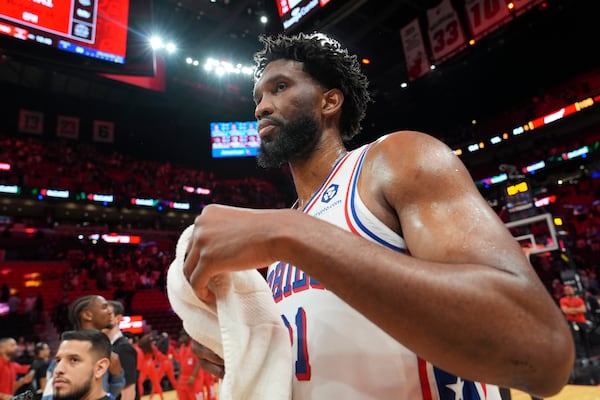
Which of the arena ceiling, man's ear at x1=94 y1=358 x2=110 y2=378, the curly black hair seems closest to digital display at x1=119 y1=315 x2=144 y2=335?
the arena ceiling

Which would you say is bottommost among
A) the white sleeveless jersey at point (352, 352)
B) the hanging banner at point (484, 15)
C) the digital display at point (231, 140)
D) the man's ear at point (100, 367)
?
the man's ear at point (100, 367)

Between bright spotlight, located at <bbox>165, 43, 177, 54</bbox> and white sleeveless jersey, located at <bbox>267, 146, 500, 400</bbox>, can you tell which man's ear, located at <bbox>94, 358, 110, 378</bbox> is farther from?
bright spotlight, located at <bbox>165, 43, 177, 54</bbox>

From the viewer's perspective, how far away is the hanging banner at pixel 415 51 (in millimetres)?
11359

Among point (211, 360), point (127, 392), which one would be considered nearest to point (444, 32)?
point (127, 392)

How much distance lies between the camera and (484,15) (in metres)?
9.91

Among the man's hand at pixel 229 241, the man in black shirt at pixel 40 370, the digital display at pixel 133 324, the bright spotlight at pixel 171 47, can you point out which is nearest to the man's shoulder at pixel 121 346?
the man in black shirt at pixel 40 370

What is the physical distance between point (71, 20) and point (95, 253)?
625 inches

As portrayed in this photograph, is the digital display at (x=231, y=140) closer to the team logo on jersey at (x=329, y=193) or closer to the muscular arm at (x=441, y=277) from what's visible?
the team logo on jersey at (x=329, y=193)

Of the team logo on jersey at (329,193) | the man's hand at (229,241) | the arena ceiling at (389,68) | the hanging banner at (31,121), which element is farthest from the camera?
the hanging banner at (31,121)

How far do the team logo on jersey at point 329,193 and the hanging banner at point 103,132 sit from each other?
79.6 ft

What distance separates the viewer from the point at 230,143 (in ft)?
82.0

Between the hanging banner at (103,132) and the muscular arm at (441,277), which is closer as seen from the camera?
the muscular arm at (441,277)

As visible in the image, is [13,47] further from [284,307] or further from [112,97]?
[112,97]

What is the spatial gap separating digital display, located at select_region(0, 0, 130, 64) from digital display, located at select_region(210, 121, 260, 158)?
18809 mm
